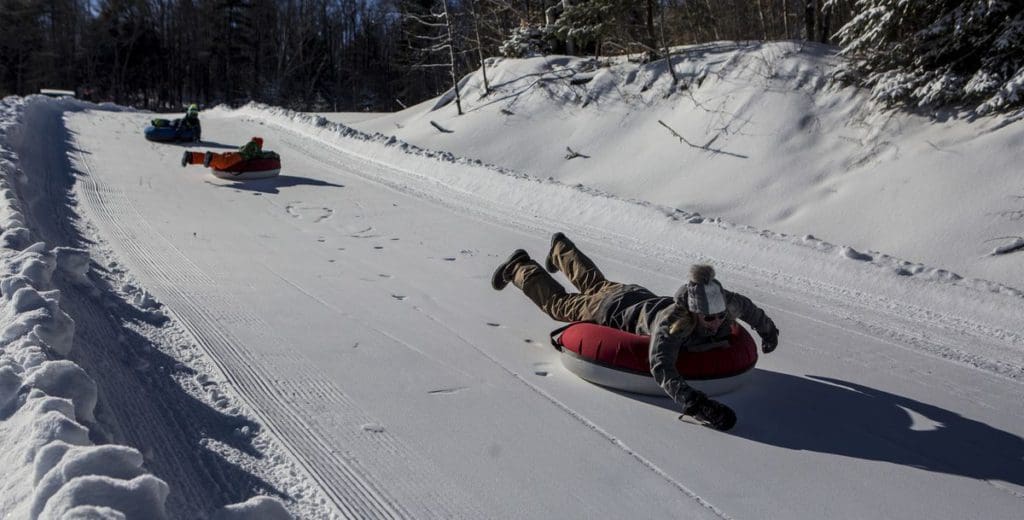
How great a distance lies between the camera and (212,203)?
10875mm

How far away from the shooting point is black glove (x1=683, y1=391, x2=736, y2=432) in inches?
163

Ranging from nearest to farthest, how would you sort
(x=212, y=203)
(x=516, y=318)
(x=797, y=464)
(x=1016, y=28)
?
(x=797, y=464)
(x=516, y=318)
(x=1016, y=28)
(x=212, y=203)

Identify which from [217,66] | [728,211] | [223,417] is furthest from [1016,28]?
[217,66]

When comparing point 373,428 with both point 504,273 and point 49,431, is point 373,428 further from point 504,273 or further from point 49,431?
point 504,273

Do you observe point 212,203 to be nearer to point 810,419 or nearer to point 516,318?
point 516,318

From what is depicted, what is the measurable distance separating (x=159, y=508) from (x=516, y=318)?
150 inches

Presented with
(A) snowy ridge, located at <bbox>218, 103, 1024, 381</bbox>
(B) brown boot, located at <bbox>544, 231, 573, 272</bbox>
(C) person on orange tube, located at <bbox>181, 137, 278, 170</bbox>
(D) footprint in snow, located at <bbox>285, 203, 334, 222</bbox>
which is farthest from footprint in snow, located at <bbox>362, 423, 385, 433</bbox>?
(C) person on orange tube, located at <bbox>181, 137, 278, 170</bbox>

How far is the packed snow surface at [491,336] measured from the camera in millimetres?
3529

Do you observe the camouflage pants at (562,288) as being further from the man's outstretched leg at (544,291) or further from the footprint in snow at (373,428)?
the footprint in snow at (373,428)

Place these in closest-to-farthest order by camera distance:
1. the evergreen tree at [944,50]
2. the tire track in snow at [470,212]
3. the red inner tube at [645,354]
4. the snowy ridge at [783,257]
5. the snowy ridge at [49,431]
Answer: the snowy ridge at [49,431] → the tire track in snow at [470,212] → the red inner tube at [645,354] → the snowy ridge at [783,257] → the evergreen tree at [944,50]

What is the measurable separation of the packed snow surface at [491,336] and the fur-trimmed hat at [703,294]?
0.66 m

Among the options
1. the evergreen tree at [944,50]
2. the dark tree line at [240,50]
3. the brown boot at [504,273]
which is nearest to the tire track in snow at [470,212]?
the brown boot at [504,273]

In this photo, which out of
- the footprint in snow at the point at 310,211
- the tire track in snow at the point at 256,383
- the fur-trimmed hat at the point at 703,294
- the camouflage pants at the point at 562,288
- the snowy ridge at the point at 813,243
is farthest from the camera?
the footprint in snow at the point at 310,211

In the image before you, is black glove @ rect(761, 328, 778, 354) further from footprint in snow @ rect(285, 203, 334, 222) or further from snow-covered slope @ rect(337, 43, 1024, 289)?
footprint in snow @ rect(285, 203, 334, 222)
